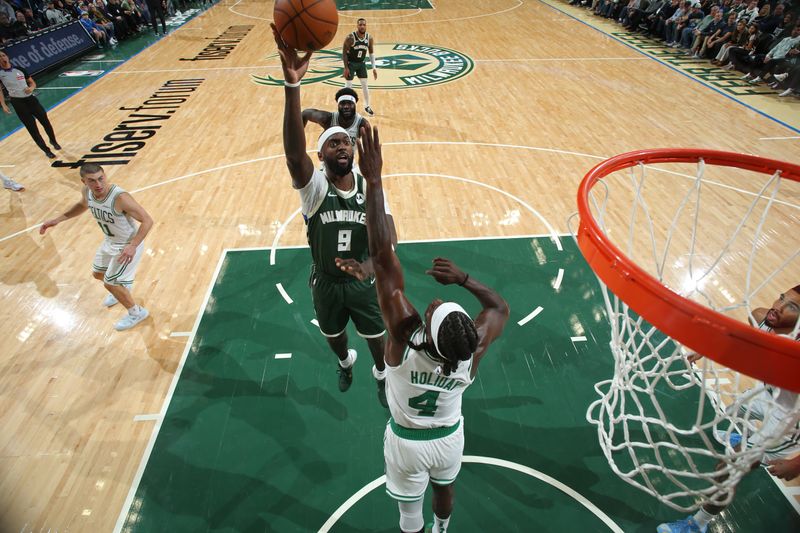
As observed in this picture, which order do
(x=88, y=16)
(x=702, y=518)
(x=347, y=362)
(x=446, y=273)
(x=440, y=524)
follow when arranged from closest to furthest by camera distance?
1. (x=446, y=273)
2. (x=440, y=524)
3. (x=702, y=518)
4. (x=347, y=362)
5. (x=88, y=16)

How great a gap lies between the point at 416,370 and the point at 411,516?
1.00 metres

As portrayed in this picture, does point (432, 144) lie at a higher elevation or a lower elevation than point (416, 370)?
lower

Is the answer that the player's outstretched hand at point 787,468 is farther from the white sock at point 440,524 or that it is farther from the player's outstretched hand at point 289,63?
the player's outstretched hand at point 289,63

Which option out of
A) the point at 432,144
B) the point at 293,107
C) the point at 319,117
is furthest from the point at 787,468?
the point at 432,144

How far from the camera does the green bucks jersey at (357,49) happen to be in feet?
28.4

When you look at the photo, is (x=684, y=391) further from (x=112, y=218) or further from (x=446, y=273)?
(x=112, y=218)

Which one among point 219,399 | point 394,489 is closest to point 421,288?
point 219,399

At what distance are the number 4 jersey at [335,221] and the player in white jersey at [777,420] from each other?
7.72ft

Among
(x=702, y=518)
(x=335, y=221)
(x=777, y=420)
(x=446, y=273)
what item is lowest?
(x=702, y=518)

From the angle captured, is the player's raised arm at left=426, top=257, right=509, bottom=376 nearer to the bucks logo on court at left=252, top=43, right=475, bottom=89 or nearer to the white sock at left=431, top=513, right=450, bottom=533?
the white sock at left=431, top=513, right=450, bottom=533

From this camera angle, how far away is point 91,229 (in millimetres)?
6324

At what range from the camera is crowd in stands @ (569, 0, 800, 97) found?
1076cm

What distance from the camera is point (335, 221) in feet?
10.7

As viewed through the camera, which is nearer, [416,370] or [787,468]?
[416,370]
